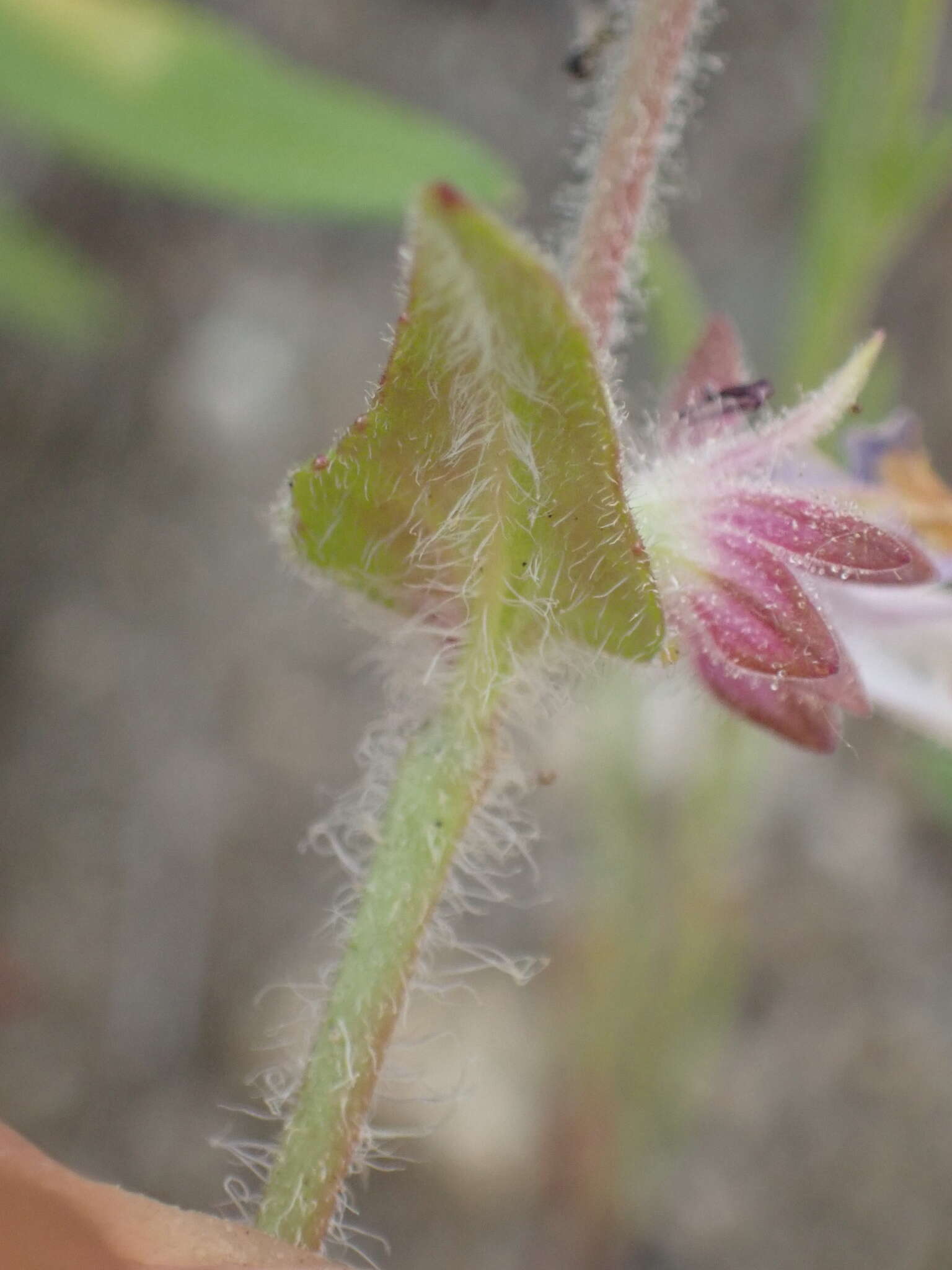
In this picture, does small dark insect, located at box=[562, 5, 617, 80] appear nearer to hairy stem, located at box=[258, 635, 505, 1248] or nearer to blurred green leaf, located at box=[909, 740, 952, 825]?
hairy stem, located at box=[258, 635, 505, 1248]

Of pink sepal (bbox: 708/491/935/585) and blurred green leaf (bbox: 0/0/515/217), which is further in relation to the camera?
blurred green leaf (bbox: 0/0/515/217)

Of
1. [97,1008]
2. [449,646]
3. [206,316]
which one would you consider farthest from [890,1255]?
[206,316]

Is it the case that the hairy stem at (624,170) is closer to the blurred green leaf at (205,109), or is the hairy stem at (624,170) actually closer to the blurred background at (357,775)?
the blurred green leaf at (205,109)

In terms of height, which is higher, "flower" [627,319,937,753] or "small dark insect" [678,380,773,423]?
"small dark insect" [678,380,773,423]

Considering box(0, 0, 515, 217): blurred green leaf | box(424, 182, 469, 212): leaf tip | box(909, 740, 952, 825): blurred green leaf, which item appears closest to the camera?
box(424, 182, 469, 212): leaf tip

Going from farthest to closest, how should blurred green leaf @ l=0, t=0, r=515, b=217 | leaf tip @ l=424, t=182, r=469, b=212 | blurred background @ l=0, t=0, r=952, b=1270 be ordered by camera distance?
blurred background @ l=0, t=0, r=952, b=1270
blurred green leaf @ l=0, t=0, r=515, b=217
leaf tip @ l=424, t=182, r=469, b=212

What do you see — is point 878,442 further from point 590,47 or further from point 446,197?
point 446,197

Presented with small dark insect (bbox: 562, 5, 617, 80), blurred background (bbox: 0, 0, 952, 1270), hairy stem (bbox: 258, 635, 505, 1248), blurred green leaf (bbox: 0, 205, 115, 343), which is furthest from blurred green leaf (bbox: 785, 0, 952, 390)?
blurred green leaf (bbox: 0, 205, 115, 343)
